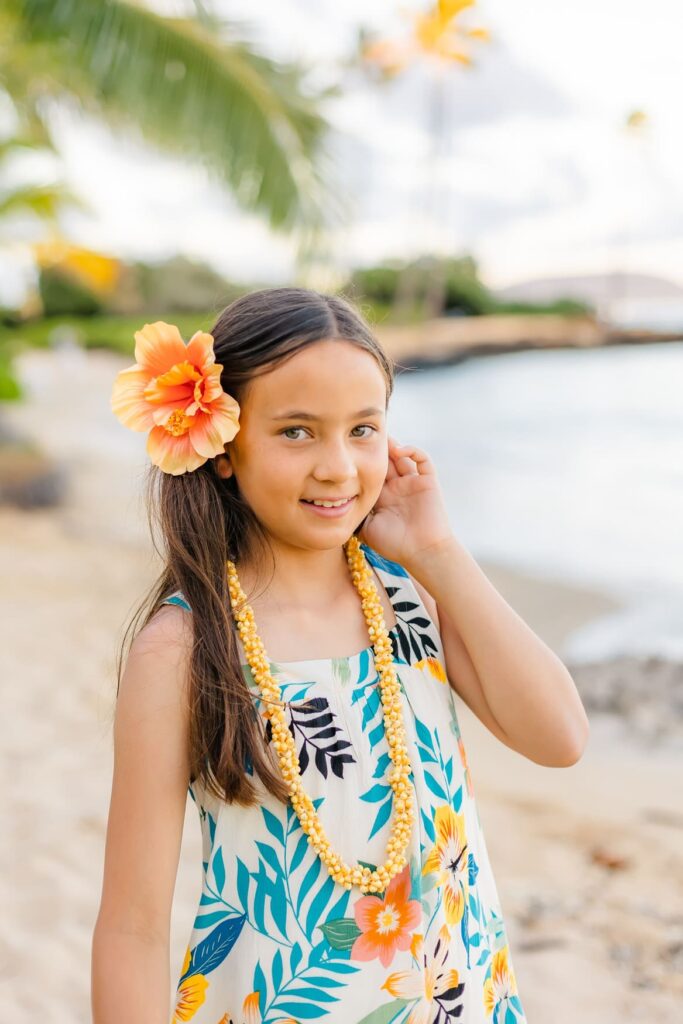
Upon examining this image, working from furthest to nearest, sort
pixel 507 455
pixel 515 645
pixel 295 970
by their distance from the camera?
pixel 507 455 < pixel 515 645 < pixel 295 970

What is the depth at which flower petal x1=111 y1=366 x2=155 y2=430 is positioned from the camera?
5.04 ft

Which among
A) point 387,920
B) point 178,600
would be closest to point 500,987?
point 387,920

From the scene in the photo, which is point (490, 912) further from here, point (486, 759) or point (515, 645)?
point (486, 759)

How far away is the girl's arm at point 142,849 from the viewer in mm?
1341

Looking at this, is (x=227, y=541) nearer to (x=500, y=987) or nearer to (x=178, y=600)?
(x=178, y=600)

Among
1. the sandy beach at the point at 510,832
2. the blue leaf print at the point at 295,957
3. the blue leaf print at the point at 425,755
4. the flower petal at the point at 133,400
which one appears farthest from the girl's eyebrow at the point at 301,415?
the sandy beach at the point at 510,832

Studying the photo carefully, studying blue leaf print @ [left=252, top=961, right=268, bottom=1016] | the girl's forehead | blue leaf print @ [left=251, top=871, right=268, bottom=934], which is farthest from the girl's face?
blue leaf print @ [left=252, top=961, right=268, bottom=1016]

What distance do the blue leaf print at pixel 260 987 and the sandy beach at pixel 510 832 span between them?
Result: 3.23 feet

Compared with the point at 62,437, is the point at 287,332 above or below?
below

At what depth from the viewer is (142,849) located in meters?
1.35

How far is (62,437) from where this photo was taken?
669 inches

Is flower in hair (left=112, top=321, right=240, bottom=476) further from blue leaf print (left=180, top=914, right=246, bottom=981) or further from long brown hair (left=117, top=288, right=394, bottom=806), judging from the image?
blue leaf print (left=180, top=914, right=246, bottom=981)

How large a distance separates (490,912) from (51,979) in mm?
1857

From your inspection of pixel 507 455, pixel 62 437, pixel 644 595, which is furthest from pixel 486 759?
pixel 507 455
